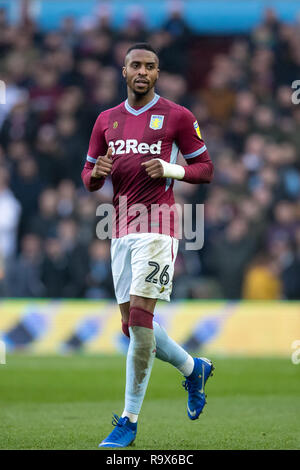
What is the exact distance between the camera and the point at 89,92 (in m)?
17.4

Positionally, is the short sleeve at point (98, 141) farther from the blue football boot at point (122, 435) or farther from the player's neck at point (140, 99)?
the blue football boot at point (122, 435)

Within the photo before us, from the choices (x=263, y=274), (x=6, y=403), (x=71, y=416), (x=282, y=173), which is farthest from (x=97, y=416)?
(x=282, y=173)

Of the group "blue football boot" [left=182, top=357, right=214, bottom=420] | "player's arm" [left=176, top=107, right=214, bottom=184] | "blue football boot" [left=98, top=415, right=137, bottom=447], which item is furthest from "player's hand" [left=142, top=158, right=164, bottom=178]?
"blue football boot" [left=98, top=415, right=137, bottom=447]

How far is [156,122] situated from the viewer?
6852 mm

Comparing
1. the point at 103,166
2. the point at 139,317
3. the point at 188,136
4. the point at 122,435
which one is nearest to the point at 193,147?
the point at 188,136

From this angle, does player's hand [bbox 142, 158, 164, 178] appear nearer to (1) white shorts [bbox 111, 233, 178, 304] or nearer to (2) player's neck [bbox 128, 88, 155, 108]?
(1) white shorts [bbox 111, 233, 178, 304]

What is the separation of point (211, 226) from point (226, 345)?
1986 mm

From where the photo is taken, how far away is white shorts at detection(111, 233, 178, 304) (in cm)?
652

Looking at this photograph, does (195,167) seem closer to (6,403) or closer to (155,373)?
(6,403)

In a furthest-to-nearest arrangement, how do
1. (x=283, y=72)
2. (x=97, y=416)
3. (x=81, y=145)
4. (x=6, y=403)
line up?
(x=283, y=72) → (x=81, y=145) → (x=6, y=403) → (x=97, y=416)

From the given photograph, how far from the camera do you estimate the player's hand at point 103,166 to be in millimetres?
6668

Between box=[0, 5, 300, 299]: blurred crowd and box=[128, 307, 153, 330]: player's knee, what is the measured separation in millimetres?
8047

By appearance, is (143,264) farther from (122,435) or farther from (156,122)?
(122,435)

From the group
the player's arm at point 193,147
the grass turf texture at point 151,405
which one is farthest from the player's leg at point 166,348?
the player's arm at point 193,147
